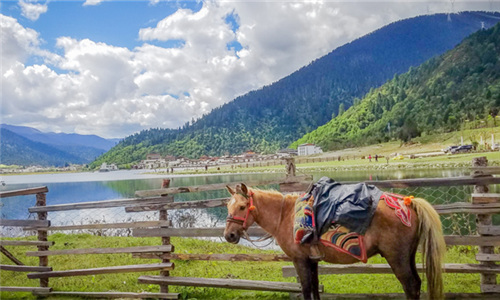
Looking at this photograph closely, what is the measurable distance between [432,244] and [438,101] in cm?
10925

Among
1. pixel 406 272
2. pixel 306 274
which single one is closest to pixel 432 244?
pixel 406 272

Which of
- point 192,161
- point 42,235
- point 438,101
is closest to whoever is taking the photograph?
point 42,235

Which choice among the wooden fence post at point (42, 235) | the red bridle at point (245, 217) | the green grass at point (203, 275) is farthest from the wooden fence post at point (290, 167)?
the wooden fence post at point (42, 235)

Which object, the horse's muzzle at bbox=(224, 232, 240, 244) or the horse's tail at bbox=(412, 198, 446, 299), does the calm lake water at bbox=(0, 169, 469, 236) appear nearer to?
the horse's muzzle at bbox=(224, 232, 240, 244)

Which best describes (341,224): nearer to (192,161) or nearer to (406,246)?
(406,246)

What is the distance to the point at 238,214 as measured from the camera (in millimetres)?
4051

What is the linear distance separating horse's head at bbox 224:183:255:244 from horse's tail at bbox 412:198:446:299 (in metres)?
1.90

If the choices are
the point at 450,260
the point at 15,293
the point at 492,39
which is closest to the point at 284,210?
the point at 450,260

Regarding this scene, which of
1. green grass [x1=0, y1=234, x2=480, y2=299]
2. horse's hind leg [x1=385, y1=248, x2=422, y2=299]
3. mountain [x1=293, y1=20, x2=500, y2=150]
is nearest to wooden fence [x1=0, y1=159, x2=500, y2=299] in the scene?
green grass [x1=0, y1=234, x2=480, y2=299]

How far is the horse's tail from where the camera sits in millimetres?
3520

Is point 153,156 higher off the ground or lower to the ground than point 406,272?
higher

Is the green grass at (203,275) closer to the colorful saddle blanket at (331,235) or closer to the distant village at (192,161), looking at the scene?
the colorful saddle blanket at (331,235)

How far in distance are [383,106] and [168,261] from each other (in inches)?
5227

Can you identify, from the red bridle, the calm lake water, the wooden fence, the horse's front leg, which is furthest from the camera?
the calm lake water
